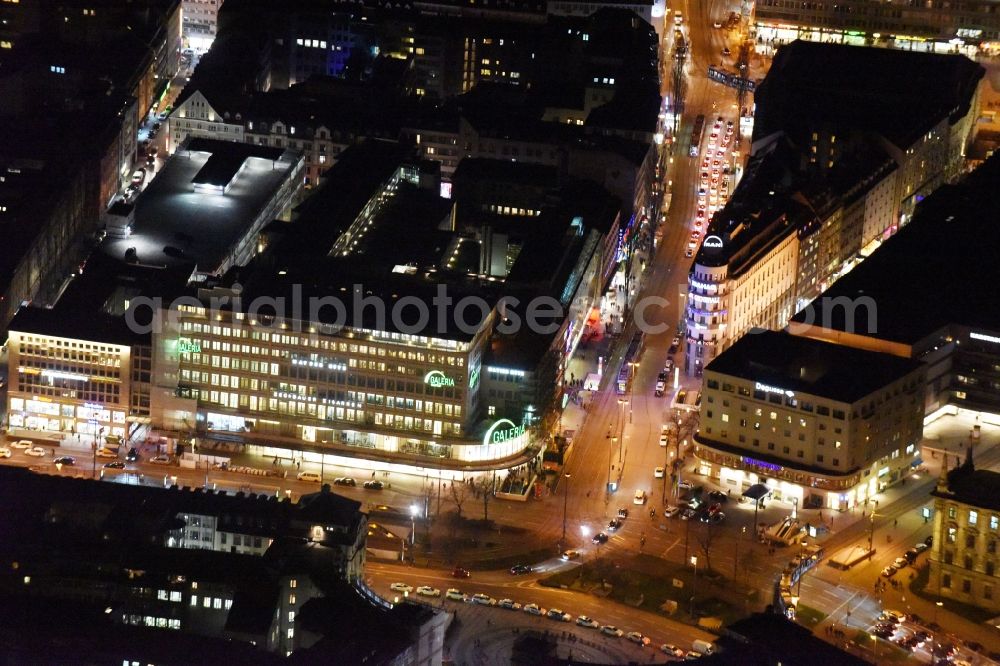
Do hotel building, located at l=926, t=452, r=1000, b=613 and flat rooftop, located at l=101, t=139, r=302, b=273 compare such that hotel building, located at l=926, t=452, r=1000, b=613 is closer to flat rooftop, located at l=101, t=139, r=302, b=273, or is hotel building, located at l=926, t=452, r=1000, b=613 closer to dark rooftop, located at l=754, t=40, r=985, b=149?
flat rooftop, located at l=101, t=139, r=302, b=273

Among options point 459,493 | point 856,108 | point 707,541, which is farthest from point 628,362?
point 856,108

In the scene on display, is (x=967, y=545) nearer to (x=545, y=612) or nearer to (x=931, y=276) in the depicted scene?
(x=545, y=612)

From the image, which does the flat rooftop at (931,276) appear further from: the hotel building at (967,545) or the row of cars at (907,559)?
the hotel building at (967,545)

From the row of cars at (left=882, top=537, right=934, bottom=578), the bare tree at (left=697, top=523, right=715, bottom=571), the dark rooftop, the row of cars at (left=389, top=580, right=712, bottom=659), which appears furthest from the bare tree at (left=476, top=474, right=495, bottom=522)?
the dark rooftop

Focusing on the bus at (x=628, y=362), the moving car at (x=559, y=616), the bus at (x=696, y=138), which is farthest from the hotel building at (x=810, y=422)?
the bus at (x=696, y=138)

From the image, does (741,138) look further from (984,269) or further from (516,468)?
(516,468)

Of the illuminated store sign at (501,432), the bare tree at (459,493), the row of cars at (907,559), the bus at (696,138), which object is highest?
the bus at (696,138)
